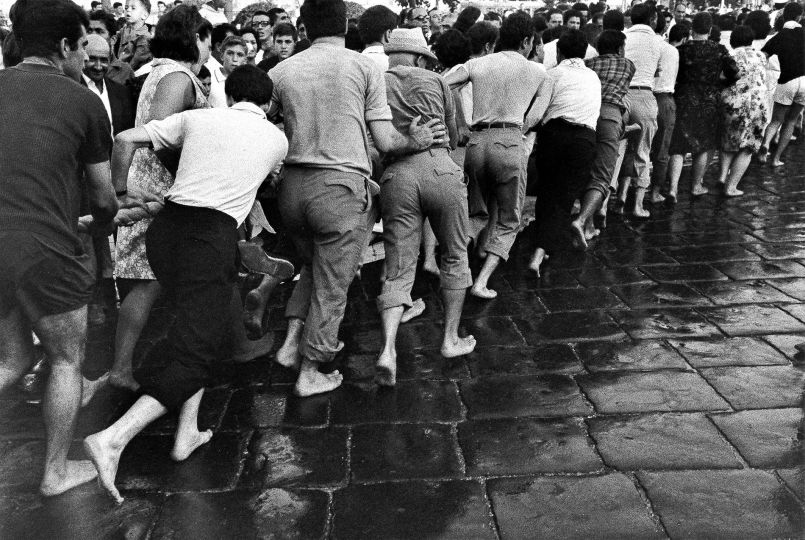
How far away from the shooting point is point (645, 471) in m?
3.12

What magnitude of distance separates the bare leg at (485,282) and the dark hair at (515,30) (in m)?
1.46

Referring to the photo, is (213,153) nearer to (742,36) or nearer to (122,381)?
(122,381)

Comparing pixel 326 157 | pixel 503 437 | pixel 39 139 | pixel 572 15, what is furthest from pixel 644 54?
pixel 39 139

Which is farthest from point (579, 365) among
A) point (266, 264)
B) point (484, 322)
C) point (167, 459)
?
point (167, 459)

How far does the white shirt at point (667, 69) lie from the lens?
7559mm

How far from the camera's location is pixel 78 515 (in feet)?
9.68

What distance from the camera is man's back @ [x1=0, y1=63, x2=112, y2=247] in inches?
111

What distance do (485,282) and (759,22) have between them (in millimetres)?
6022

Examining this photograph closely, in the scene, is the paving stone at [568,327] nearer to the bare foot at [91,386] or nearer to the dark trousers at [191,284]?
the dark trousers at [191,284]

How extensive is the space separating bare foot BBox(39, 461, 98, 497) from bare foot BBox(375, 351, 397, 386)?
1.43m

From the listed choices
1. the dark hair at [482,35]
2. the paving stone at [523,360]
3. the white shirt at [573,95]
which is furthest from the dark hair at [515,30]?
the paving stone at [523,360]

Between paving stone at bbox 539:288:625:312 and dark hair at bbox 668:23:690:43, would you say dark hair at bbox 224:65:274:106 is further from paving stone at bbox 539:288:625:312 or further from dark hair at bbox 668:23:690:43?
dark hair at bbox 668:23:690:43

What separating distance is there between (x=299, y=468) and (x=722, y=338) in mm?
2646

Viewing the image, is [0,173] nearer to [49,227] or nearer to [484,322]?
[49,227]
